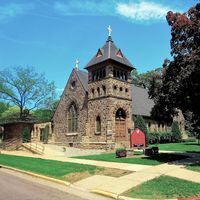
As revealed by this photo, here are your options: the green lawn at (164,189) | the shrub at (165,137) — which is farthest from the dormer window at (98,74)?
the green lawn at (164,189)

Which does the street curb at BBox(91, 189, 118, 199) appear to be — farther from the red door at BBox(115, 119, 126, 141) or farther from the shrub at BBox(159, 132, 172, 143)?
the shrub at BBox(159, 132, 172, 143)

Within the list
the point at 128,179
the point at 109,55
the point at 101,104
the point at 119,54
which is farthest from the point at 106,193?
the point at 119,54

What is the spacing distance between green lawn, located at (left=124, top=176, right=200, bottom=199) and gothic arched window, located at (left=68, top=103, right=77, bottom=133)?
2794 centimetres

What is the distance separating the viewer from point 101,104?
3662cm

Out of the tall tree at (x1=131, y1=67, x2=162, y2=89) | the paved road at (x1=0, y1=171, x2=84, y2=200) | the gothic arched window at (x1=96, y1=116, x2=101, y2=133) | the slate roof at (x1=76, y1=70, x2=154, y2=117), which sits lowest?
the paved road at (x1=0, y1=171, x2=84, y2=200)

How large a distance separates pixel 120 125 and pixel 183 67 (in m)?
18.5

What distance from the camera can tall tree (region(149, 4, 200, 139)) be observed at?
19.0 meters

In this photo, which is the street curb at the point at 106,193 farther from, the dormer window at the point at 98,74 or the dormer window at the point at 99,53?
the dormer window at the point at 99,53

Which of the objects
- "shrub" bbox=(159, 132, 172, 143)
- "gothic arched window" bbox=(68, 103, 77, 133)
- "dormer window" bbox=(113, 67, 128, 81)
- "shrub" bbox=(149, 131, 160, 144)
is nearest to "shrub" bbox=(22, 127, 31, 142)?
"gothic arched window" bbox=(68, 103, 77, 133)

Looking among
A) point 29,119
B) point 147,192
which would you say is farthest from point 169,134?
point 147,192

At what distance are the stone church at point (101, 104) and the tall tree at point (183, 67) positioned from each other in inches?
559

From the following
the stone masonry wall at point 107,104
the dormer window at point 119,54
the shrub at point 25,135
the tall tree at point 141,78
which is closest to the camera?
the stone masonry wall at point 107,104

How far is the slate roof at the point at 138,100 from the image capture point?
140ft

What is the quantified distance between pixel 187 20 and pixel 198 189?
38.0ft
